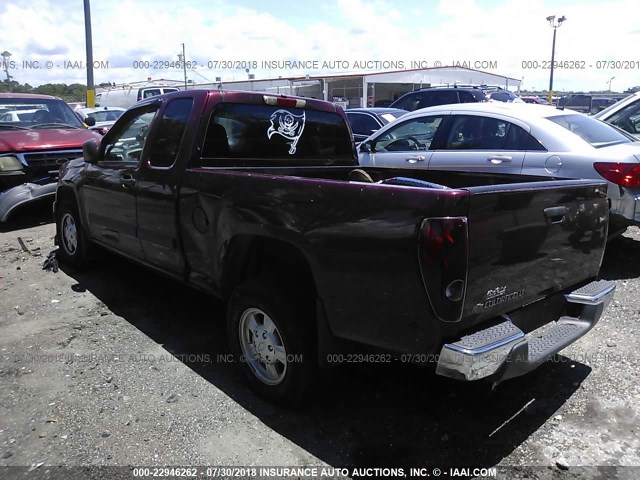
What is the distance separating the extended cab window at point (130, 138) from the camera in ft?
14.9

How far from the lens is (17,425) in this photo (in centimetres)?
314

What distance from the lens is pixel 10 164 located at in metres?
7.91

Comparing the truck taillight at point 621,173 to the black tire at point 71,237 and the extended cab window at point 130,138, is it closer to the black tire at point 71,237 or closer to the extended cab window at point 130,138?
the extended cab window at point 130,138

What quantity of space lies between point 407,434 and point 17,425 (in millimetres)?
2318

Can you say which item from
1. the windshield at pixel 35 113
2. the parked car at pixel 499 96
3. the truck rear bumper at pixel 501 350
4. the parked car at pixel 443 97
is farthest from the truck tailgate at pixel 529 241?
the parked car at pixel 499 96

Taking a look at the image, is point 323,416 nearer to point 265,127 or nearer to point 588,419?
point 588,419

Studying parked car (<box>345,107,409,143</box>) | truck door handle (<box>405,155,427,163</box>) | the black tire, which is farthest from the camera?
parked car (<box>345,107,409,143</box>)

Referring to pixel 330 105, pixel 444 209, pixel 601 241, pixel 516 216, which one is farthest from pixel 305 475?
pixel 330 105

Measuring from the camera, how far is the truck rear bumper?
239 centimetres

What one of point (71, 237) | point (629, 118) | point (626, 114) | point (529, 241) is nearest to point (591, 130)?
point (626, 114)

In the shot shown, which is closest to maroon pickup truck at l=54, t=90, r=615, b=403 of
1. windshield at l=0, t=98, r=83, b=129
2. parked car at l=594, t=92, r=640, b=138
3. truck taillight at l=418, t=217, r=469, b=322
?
truck taillight at l=418, t=217, r=469, b=322

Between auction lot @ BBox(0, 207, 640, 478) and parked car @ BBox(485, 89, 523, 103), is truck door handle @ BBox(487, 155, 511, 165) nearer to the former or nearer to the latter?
auction lot @ BBox(0, 207, 640, 478)

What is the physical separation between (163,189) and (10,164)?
5.27 metres

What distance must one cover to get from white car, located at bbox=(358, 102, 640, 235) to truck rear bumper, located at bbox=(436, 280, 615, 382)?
2741 mm
